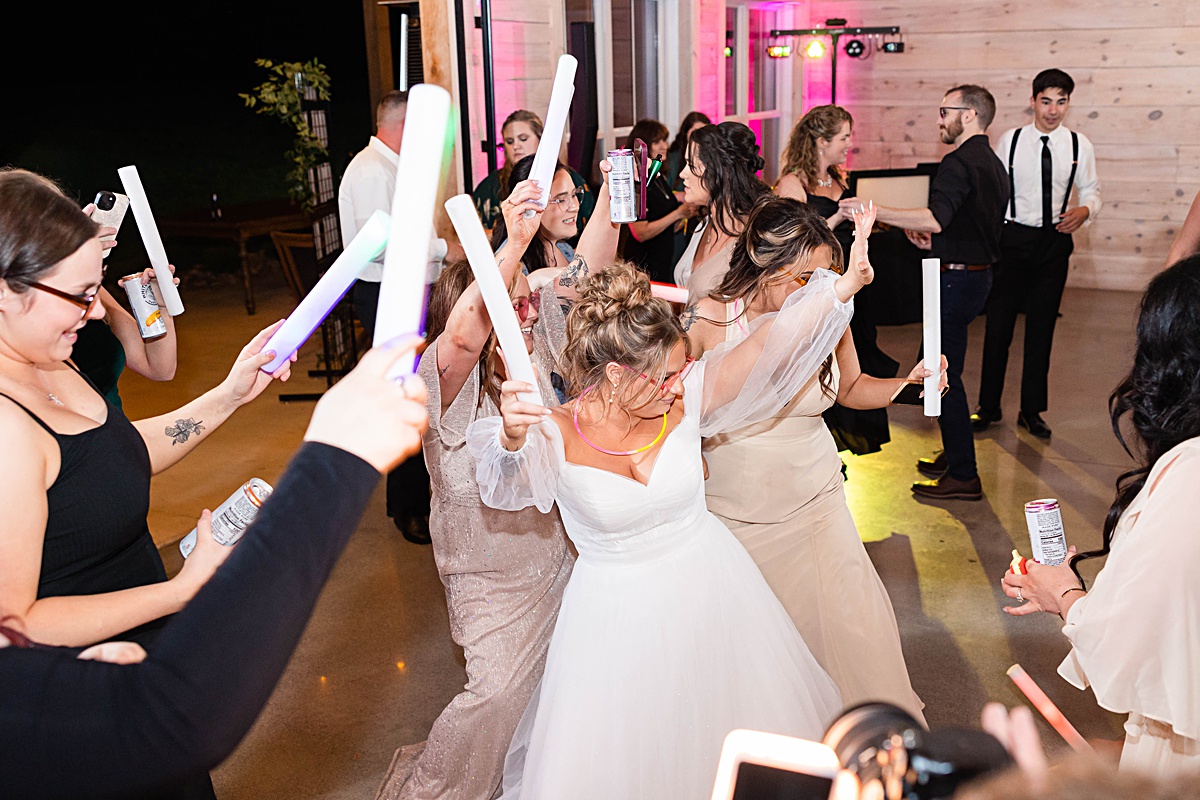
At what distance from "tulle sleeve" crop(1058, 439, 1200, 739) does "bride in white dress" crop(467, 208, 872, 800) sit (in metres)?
0.73

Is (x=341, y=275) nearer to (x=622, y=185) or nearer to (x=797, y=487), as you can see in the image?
(x=622, y=185)

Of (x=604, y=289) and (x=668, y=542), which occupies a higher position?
(x=604, y=289)

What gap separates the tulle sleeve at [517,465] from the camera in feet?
6.35

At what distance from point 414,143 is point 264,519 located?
34 centimetres

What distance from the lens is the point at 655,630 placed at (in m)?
1.99

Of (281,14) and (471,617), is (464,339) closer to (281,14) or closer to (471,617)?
(471,617)

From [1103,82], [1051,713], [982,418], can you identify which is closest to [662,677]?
[1051,713]

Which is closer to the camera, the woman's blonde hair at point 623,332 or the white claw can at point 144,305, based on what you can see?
the woman's blonde hair at point 623,332

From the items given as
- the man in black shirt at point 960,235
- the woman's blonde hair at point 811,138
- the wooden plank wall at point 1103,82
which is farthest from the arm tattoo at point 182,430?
the wooden plank wall at point 1103,82

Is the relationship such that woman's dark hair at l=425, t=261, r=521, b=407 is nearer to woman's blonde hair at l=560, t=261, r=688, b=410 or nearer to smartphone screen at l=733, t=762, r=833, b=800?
woman's blonde hair at l=560, t=261, r=688, b=410

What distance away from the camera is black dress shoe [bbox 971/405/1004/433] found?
16.4 ft

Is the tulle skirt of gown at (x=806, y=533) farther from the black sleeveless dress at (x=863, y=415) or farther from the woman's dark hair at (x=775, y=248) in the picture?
the black sleeveless dress at (x=863, y=415)

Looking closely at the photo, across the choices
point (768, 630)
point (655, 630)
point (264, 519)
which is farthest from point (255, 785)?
point (264, 519)

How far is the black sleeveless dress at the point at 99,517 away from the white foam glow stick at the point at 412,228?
0.82 m
